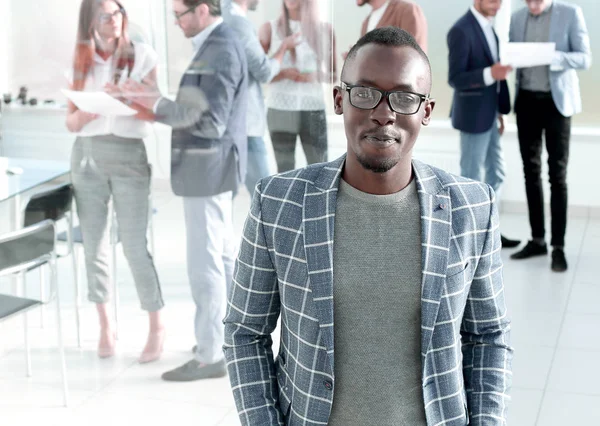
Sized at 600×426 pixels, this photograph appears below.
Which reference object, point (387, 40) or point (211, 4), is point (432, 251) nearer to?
point (387, 40)

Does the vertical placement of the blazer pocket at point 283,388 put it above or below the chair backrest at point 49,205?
below

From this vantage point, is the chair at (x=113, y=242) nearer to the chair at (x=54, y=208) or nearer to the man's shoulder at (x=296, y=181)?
the chair at (x=54, y=208)

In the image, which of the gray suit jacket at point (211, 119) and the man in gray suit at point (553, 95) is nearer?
the gray suit jacket at point (211, 119)

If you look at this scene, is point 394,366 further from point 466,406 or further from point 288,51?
point 288,51

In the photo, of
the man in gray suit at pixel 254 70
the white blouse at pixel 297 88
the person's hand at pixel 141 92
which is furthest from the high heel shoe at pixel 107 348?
the white blouse at pixel 297 88

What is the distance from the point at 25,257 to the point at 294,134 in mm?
995

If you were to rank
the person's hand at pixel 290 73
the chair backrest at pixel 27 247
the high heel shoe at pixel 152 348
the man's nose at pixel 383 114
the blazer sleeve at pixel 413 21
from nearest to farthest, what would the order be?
the man's nose at pixel 383 114 < the chair backrest at pixel 27 247 < the person's hand at pixel 290 73 < the high heel shoe at pixel 152 348 < the blazer sleeve at pixel 413 21

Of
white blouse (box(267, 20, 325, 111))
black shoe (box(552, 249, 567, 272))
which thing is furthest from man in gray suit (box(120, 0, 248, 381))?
Result: black shoe (box(552, 249, 567, 272))

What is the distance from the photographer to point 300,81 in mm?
3271

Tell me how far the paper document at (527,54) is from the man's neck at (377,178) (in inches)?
136

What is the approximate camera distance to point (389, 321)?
1487 mm

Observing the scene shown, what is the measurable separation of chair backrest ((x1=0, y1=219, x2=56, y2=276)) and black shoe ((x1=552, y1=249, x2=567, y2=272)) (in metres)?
2.81

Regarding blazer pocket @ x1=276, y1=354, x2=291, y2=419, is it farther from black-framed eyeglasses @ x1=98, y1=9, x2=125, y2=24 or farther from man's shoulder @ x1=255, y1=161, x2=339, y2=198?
black-framed eyeglasses @ x1=98, y1=9, x2=125, y2=24

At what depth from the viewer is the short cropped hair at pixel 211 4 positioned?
10.1 feet
